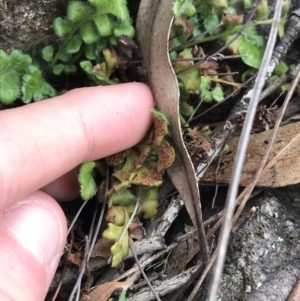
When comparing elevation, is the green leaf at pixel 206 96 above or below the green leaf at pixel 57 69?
below

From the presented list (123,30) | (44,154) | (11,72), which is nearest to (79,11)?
(123,30)

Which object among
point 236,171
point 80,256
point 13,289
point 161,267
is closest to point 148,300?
point 161,267

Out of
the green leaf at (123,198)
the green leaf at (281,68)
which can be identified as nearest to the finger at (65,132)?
the green leaf at (123,198)

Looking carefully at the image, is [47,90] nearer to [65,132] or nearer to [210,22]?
[65,132]

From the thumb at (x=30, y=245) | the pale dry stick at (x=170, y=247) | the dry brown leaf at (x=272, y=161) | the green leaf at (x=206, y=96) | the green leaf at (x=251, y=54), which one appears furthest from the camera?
the green leaf at (x=251, y=54)

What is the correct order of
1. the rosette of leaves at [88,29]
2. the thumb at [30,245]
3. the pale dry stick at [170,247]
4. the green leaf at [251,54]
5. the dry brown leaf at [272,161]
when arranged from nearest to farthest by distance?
the thumb at [30,245] < the rosette of leaves at [88,29] < the pale dry stick at [170,247] < the dry brown leaf at [272,161] < the green leaf at [251,54]

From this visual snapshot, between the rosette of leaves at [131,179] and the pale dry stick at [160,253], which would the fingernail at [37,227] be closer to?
the rosette of leaves at [131,179]
